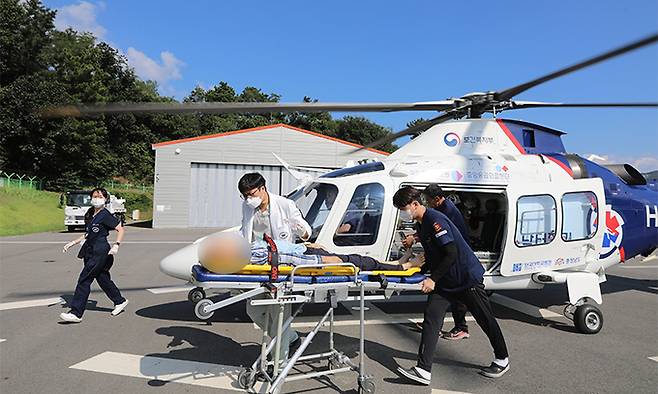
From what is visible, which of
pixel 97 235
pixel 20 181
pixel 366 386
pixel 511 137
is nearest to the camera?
pixel 366 386

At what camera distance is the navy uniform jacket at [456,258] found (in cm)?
399

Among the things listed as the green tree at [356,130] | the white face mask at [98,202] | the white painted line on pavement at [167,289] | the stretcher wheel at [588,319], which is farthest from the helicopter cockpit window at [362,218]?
the green tree at [356,130]

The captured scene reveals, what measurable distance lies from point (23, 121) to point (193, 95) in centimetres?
3112

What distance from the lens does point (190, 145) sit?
22531 mm

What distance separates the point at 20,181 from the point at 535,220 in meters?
32.4

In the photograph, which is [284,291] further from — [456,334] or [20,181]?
[20,181]

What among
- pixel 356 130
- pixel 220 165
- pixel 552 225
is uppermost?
pixel 356 130

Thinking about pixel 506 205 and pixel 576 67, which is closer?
pixel 576 67

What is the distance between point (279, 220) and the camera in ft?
13.8

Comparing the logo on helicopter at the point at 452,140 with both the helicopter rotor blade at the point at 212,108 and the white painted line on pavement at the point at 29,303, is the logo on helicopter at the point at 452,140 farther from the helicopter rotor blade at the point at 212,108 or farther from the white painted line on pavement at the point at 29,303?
the white painted line on pavement at the point at 29,303

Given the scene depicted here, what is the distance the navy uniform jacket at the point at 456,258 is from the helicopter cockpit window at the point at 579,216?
106 inches

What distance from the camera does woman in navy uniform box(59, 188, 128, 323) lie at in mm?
5551

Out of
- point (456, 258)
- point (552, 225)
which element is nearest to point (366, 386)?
point (456, 258)

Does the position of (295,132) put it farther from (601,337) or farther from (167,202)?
(601,337)
